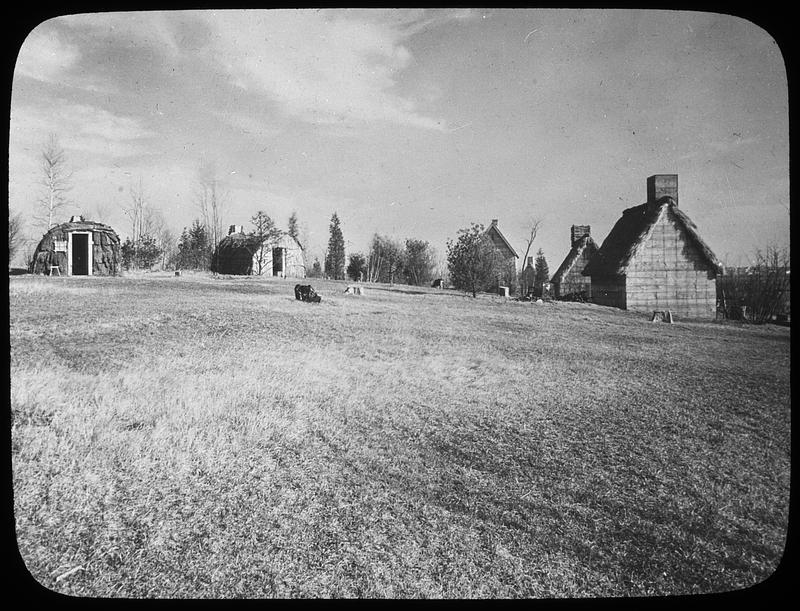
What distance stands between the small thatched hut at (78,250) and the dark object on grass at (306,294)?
145 cm

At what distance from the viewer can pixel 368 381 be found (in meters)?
3.17

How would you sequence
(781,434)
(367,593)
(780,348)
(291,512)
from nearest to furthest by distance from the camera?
(367,593)
(291,512)
(781,434)
(780,348)

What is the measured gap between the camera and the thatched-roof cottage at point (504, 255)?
3.06 meters

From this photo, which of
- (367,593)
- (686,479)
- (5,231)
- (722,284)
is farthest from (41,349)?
(722,284)

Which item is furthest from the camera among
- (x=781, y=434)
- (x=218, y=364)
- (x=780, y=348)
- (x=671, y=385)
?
(x=671, y=385)

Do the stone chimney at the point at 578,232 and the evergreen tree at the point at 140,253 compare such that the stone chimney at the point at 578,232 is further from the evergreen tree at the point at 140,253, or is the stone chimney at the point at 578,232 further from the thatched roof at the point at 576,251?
the evergreen tree at the point at 140,253

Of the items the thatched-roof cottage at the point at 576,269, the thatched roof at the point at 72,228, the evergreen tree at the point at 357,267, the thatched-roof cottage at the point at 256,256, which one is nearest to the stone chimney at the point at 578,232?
the thatched-roof cottage at the point at 576,269

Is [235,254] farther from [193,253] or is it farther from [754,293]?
[754,293]

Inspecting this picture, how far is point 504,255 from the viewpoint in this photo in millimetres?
3473

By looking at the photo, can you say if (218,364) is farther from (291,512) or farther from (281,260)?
(291,512)

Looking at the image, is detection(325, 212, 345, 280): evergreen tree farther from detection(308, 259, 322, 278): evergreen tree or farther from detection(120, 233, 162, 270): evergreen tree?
detection(120, 233, 162, 270): evergreen tree

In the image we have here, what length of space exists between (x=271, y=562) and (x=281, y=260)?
2.30 metres

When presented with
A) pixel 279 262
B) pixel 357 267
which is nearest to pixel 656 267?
pixel 357 267

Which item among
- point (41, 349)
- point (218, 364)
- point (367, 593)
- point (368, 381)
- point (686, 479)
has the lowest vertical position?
point (367, 593)
